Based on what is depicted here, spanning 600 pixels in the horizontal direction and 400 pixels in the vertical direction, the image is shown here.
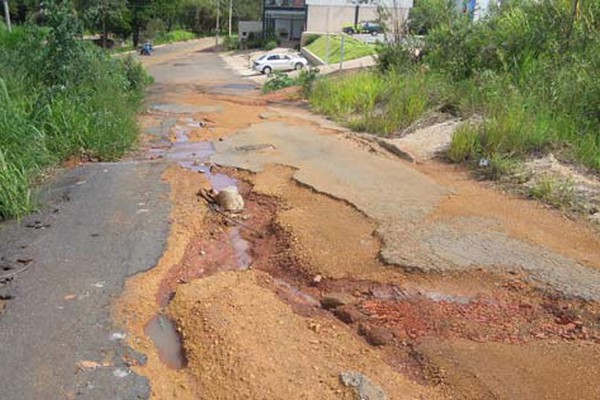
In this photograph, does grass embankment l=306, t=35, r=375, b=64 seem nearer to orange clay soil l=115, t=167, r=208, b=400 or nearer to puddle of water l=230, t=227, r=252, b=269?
orange clay soil l=115, t=167, r=208, b=400

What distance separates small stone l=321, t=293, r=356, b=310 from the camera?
386cm

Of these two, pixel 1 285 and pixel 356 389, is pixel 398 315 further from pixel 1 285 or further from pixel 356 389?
pixel 1 285

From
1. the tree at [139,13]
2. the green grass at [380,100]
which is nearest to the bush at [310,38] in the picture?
the tree at [139,13]

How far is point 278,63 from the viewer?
3209cm

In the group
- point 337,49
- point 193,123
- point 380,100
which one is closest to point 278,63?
point 337,49

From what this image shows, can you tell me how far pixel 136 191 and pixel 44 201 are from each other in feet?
3.10

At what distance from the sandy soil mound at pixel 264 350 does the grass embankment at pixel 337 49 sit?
2542 cm

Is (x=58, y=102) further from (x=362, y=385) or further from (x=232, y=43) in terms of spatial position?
(x=232, y=43)

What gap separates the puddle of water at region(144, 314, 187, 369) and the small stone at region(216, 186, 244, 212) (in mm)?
2264

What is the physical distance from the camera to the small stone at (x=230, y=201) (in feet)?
19.2

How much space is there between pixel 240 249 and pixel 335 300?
1.37 meters

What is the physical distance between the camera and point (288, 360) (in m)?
3.15

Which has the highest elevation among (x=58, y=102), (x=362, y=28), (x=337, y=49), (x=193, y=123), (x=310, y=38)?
(x=362, y=28)

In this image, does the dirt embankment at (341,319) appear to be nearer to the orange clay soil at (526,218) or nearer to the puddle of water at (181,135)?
the orange clay soil at (526,218)
